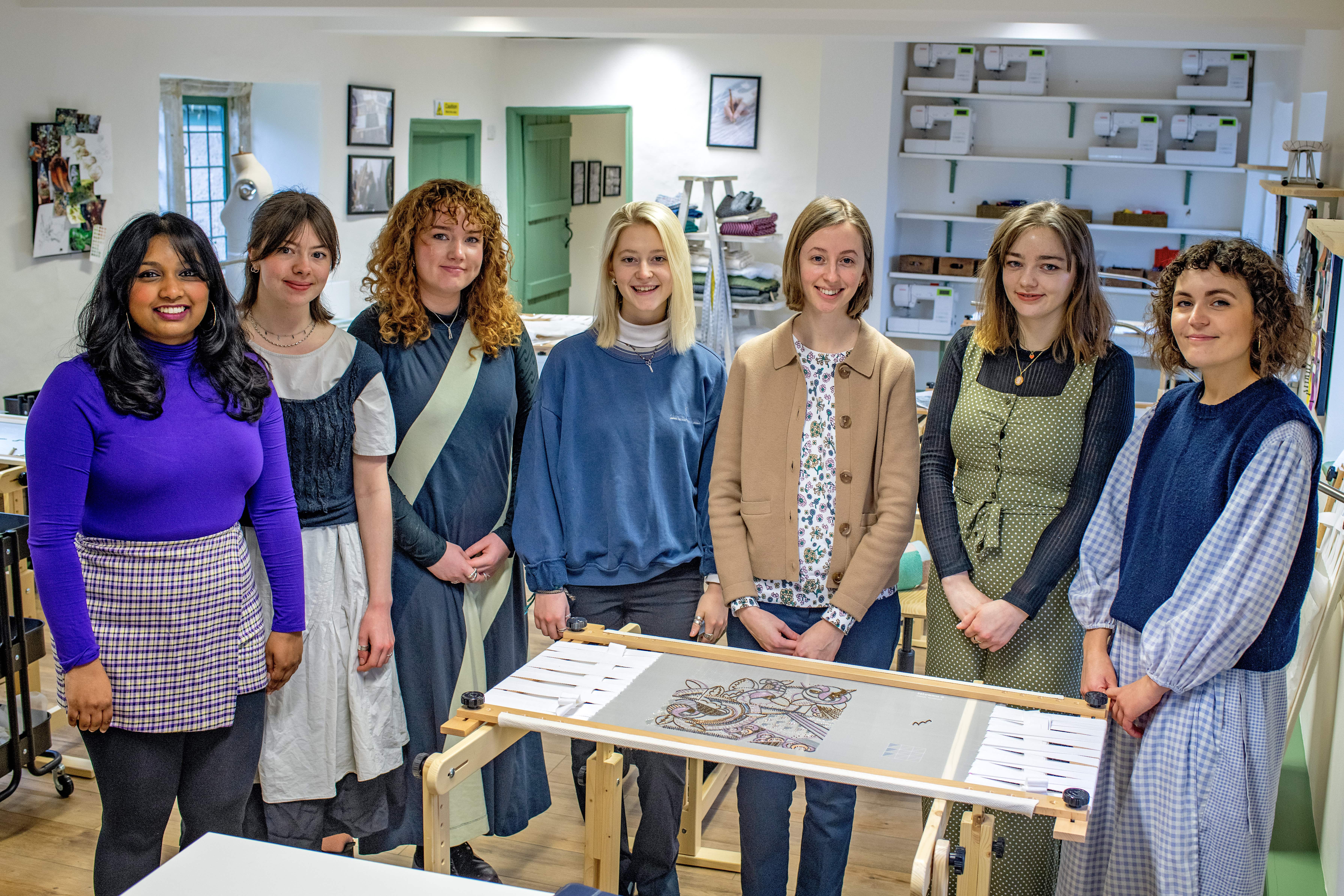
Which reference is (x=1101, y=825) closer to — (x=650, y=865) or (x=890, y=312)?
(x=650, y=865)

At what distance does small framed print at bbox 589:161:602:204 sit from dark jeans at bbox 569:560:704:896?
25.5ft

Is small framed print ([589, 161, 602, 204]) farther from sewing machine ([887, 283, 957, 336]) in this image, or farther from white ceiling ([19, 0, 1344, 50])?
white ceiling ([19, 0, 1344, 50])

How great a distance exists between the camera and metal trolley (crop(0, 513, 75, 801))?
9.52 feet

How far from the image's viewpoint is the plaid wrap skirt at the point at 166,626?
6.17ft

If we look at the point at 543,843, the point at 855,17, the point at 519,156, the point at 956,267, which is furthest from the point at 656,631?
the point at 519,156

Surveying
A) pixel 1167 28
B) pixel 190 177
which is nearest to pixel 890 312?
pixel 1167 28

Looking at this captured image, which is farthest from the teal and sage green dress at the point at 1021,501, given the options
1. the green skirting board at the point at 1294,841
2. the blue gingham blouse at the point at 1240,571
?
the green skirting board at the point at 1294,841

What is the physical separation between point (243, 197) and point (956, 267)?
4.18m

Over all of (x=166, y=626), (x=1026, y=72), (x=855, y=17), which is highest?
(x=1026, y=72)

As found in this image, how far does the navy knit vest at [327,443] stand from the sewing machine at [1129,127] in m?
5.79

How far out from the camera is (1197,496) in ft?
6.28

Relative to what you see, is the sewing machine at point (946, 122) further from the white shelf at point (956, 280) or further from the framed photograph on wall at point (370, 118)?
the framed photograph on wall at point (370, 118)

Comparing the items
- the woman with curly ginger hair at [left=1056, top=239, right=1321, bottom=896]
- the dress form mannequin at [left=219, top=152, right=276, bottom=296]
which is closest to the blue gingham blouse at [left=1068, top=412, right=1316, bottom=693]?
the woman with curly ginger hair at [left=1056, top=239, right=1321, bottom=896]

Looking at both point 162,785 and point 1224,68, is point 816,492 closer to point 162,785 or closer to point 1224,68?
point 162,785
